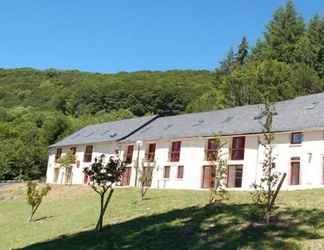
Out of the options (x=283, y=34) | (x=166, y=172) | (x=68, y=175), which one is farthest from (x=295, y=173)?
(x=283, y=34)

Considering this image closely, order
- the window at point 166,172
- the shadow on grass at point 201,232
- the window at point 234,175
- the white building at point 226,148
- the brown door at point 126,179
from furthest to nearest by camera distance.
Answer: the brown door at point 126,179 < the window at point 166,172 < the window at point 234,175 < the white building at point 226,148 < the shadow on grass at point 201,232

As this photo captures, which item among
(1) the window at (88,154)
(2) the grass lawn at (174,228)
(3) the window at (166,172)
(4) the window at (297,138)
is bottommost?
(2) the grass lawn at (174,228)

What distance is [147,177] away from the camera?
27719 mm

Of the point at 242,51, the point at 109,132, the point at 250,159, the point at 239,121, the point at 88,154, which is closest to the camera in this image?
the point at 250,159

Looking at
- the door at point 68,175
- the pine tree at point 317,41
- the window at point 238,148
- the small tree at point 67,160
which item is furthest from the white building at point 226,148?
the pine tree at point 317,41

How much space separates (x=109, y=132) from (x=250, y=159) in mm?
20625

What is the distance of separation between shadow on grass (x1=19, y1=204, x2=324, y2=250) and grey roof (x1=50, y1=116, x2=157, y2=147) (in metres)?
31.2

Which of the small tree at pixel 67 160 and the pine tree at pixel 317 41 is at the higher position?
the pine tree at pixel 317 41

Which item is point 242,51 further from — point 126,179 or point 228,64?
point 126,179

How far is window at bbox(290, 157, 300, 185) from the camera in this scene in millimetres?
33062

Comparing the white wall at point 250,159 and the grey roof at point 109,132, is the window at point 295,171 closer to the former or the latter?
the white wall at point 250,159

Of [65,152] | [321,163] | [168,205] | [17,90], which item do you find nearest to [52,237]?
[168,205]

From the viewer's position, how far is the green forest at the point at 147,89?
184 feet

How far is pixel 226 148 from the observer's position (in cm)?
3794
